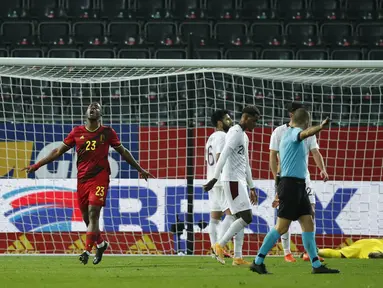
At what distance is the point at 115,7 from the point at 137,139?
269 inches

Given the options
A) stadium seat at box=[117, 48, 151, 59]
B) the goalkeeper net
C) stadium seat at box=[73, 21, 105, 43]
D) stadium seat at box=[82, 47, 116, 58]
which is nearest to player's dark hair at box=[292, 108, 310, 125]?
the goalkeeper net

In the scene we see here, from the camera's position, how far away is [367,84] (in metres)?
14.0

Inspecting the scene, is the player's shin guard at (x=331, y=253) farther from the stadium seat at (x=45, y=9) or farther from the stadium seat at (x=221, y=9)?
the stadium seat at (x=45, y=9)

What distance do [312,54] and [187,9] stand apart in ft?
9.85

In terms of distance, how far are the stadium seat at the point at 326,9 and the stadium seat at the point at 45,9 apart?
5605 millimetres

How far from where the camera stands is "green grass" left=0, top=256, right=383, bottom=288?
7.79 metres

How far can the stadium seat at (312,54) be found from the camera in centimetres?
1877

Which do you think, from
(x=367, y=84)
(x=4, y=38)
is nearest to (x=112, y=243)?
(x=367, y=84)

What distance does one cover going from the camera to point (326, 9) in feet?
66.9

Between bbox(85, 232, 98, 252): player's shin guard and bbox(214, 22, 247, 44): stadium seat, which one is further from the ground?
bbox(214, 22, 247, 44): stadium seat

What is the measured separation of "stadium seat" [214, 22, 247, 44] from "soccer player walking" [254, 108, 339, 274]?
10.7m

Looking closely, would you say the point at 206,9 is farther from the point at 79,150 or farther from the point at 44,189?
the point at 79,150

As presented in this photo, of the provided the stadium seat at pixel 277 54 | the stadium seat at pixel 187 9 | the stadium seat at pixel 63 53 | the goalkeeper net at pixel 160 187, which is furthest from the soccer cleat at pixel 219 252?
the stadium seat at pixel 187 9

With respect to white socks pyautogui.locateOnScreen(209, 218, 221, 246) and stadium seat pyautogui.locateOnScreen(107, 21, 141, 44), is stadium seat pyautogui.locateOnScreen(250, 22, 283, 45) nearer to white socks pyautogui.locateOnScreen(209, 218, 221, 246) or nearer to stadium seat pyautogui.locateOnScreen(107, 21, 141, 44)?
stadium seat pyautogui.locateOnScreen(107, 21, 141, 44)
